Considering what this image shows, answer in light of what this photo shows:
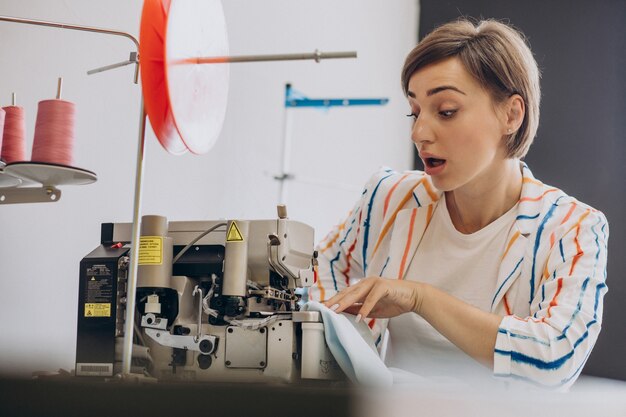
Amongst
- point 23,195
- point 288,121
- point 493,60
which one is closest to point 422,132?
point 493,60

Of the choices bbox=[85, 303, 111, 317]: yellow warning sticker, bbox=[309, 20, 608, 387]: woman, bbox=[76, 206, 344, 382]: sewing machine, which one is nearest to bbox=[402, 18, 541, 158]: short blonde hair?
bbox=[309, 20, 608, 387]: woman

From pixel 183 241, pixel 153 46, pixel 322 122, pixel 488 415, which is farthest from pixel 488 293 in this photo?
pixel 322 122

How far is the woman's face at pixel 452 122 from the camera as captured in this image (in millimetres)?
1494

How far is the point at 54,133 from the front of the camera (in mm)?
1430

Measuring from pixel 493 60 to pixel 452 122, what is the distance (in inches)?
6.0

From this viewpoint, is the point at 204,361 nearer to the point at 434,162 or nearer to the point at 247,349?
the point at 247,349

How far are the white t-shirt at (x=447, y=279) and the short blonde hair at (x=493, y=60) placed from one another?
0.19 metres

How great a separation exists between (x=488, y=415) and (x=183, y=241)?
0.74 meters

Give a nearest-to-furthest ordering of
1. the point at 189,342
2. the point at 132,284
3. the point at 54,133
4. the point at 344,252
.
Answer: the point at 132,284
the point at 189,342
the point at 54,133
the point at 344,252

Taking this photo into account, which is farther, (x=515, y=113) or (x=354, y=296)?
(x=515, y=113)

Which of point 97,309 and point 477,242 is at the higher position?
point 477,242

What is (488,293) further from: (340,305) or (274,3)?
(274,3)

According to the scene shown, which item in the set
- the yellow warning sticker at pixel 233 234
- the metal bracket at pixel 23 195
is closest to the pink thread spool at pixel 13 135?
the metal bracket at pixel 23 195

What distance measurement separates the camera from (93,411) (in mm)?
649
